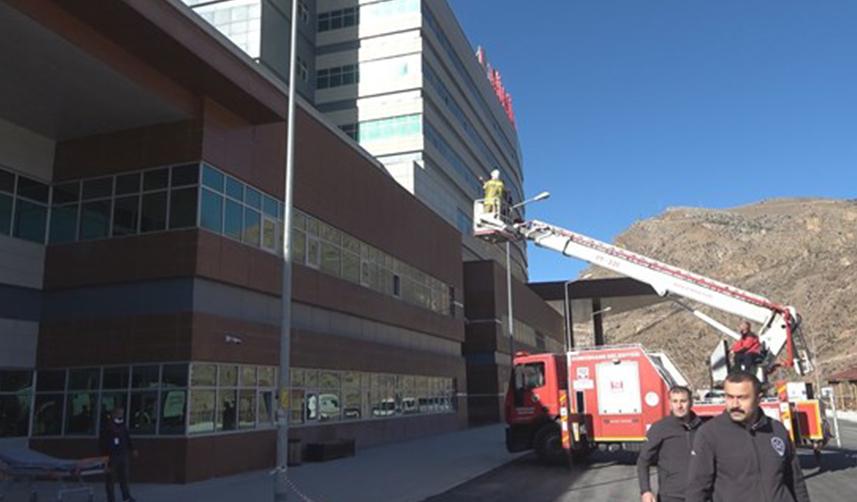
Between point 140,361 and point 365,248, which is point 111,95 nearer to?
point 140,361

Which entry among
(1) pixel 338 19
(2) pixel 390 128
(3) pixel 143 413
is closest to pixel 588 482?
(3) pixel 143 413

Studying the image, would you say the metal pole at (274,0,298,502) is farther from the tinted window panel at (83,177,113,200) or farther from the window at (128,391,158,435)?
the tinted window panel at (83,177,113,200)

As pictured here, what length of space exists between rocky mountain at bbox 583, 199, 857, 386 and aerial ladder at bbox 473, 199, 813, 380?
54.2 metres

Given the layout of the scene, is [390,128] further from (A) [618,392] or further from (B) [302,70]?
(A) [618,392]

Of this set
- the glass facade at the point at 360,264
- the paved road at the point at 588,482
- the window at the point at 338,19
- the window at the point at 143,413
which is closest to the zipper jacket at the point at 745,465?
the paved road at the point at 588,482

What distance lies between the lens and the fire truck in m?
17.5

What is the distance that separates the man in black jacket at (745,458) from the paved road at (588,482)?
949 cm

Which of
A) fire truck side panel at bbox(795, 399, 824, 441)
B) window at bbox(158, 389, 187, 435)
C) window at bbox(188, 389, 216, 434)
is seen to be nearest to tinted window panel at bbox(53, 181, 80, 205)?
window at bbox(158, 389, 187, 435)

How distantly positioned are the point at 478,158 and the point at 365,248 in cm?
3968

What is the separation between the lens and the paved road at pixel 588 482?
13.6 metres

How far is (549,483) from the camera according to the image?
1591cm

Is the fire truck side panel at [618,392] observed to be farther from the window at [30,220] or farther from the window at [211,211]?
the window at [30,220]

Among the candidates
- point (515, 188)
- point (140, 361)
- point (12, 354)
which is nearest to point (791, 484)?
point (140, 361)

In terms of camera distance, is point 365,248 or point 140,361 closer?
point 140,361
